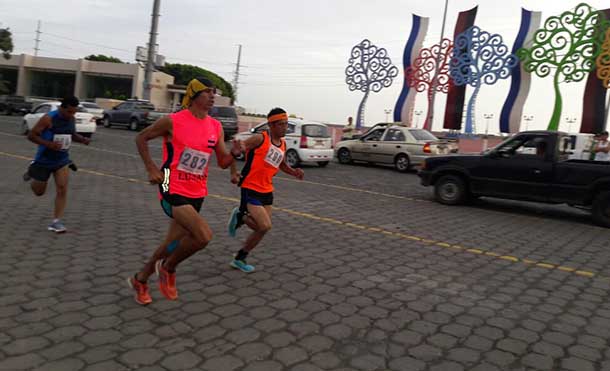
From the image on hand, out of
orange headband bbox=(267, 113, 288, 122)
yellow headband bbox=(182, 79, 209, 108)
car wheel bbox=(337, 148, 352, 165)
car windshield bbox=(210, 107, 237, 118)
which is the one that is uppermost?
car windshield bbox=(210, 107, 237, 118)

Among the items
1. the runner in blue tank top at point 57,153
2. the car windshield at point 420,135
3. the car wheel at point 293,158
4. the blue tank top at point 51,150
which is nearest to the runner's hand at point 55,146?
the runner in blue tank top at point 57,153

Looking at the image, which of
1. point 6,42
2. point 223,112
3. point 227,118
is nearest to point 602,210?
point 227,118

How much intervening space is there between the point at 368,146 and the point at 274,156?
43.9 feet

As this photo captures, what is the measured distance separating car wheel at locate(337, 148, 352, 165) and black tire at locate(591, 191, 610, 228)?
10569 millimetres

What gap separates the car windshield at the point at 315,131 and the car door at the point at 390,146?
2383 mm

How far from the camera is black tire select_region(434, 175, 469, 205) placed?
33.7 ft

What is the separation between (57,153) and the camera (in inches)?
235

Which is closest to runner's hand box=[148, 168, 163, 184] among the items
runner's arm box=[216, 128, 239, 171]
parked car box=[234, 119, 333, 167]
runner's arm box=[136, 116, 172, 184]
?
runner's arm box=[136, 116, 172, 184]

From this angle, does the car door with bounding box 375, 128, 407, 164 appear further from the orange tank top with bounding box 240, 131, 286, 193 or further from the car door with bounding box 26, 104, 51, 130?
the car door with bounding box 26, 104, 51, 130

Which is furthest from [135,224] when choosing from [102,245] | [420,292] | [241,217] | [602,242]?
[602,242]

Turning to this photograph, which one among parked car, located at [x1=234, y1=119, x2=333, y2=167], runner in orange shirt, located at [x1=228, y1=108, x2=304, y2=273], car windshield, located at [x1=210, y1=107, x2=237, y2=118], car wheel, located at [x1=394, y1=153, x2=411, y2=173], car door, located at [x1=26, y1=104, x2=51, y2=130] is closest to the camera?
runner in orange shirt, located at [x1=228, y1=108, x2=304, y2=273]

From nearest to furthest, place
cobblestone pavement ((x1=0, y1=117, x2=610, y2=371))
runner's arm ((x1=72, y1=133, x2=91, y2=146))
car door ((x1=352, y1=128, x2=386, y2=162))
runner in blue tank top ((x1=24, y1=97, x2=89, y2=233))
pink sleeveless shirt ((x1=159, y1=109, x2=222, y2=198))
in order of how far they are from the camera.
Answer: cobblestone pavement ((x1=0, y1=117, x2=610, y2=371)) → pink sleeveless shirt ((x1=159, y1=109, x2=222, y2=198)) → runner in blue tank top ((x1=24, y1=97, x2=89, y2=233)) → runner's arm ((x1=72, y1=133, x2=91, y2=146)) → car door ((x1=352, y1=128, x2=386, y2=162))

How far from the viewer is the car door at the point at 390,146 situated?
17062mm

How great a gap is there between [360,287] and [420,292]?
0.56 meters
